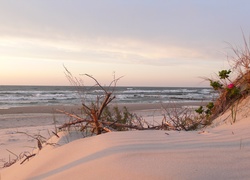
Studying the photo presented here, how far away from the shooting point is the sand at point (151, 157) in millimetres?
1685

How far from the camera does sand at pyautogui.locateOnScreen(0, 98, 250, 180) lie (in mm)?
1685

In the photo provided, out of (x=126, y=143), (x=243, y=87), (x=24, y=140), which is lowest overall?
(x=24, y=140)

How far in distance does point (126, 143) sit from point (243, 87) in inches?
69.5

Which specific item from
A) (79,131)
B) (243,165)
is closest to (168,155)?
(243,165)

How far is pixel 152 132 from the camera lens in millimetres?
2592

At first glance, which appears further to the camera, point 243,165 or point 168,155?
point 168,155

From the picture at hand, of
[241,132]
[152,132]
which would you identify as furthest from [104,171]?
[241,132]

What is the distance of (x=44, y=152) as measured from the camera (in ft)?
9.26

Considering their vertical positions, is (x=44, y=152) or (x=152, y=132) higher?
(x=152, y=132)

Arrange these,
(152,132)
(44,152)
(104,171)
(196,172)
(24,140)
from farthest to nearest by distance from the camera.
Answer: (24,140) → (44,152) → (152,132) → (104,171) → (196,172)

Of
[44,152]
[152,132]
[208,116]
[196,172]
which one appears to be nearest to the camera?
[196,172]

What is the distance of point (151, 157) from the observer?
6.23ft

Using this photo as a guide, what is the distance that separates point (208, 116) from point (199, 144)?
162cm

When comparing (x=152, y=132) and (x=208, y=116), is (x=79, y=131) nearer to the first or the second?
(x=152, y=132)
